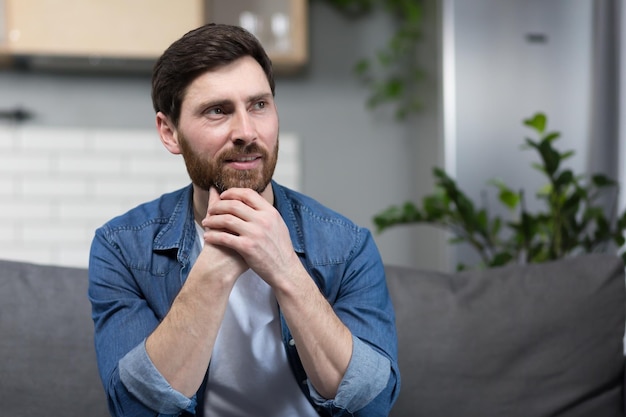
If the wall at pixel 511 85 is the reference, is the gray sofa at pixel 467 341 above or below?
below

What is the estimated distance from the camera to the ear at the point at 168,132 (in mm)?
1467

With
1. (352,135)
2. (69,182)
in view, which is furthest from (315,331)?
(352,135)

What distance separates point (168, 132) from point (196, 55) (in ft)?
0.59

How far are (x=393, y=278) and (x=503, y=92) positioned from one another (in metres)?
1.76

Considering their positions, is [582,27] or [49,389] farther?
[582,27]

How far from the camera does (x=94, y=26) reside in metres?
3.10

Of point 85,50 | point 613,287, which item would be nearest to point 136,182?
point 85,50

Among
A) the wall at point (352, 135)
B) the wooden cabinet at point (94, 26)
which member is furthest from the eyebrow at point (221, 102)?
the wall at point (352, 135)

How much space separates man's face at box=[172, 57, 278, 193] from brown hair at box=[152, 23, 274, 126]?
0.01m

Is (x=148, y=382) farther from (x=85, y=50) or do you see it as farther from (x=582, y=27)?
(x=582, y=27)

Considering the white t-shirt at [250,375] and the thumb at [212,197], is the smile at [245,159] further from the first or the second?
the white t-shirt at [250,375]

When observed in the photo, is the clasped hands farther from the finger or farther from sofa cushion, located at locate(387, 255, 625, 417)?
sofa cushion, located at locate(387, 255, 625, 417)

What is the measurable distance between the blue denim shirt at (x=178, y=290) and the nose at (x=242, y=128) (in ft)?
0.77

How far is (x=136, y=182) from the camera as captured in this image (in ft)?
11.2
